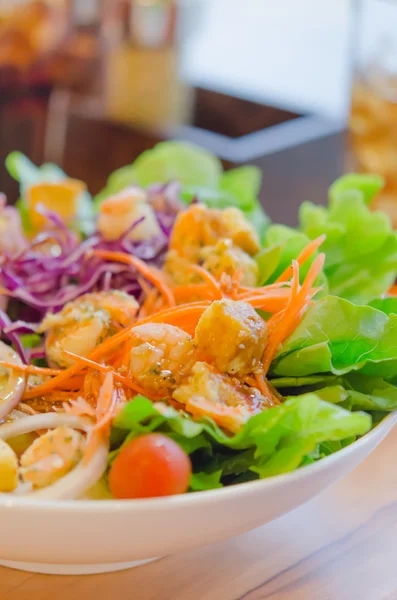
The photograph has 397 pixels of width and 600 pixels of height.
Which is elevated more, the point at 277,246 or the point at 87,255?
the point at 277,246

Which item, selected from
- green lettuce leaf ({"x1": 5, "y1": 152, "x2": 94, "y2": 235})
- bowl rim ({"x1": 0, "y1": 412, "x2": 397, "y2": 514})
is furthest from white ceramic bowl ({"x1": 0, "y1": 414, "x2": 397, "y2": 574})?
green lettuce leaf ({"x1": 5, "y1": 152, "x2": 94, "y2": 235})

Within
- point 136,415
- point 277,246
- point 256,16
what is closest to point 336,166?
point 277,246

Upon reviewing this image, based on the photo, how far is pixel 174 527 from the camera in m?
0.94

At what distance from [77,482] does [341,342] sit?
525mm

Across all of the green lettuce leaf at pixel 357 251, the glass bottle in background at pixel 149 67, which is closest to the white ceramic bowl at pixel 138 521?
the green lettuce leaf at pixel 357 251

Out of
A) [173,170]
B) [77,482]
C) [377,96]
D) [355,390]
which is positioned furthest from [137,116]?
[77,482]

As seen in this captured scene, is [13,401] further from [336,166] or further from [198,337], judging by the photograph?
[336,166]

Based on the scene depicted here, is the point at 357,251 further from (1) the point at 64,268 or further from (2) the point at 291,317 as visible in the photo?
(1) the point at 64,268

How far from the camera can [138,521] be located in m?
0.92

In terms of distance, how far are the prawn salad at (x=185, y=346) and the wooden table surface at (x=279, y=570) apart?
5.8 inches

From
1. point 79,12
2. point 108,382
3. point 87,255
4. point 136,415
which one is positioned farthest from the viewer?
point 79,12

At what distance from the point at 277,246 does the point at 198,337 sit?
0.43 meters

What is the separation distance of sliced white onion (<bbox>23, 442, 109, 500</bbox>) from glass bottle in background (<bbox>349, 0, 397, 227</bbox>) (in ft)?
6.16

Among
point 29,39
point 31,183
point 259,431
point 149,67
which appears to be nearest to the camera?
point 259,431
